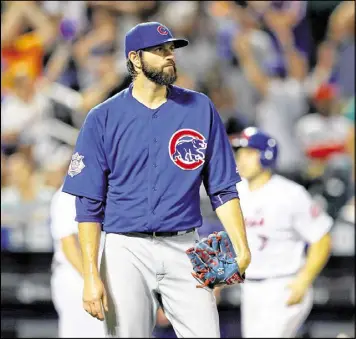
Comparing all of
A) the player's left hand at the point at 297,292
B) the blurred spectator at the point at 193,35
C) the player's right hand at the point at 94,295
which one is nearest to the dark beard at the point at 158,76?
the player's right hand at the point at 94,295

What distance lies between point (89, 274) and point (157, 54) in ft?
3.13

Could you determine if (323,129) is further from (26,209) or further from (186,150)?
(186,150)

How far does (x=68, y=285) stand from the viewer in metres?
6.59

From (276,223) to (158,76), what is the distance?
259 cm

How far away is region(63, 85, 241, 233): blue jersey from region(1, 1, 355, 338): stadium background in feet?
14.0

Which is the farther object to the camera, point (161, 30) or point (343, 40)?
point (343, 40)

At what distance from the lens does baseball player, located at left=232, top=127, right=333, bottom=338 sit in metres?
6.48

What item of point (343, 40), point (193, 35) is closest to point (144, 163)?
point (193, 35)

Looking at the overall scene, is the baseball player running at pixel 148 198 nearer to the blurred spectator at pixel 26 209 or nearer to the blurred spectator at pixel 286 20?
the blurred spectator at pixel 26 209

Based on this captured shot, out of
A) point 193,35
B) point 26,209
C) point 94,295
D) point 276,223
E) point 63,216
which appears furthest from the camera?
point 193,35

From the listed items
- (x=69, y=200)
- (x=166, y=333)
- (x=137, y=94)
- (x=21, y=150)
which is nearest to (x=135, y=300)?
(x=137, y=94)

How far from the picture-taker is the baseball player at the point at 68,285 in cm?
619

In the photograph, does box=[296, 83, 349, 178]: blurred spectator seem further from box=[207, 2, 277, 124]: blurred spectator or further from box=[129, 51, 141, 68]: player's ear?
box=[129, 51, 141, 68]: player's ear

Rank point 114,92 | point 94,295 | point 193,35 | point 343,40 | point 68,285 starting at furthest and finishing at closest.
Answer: point 343,40, point 193,35, point 114,92, point 68,285, point 94,295
